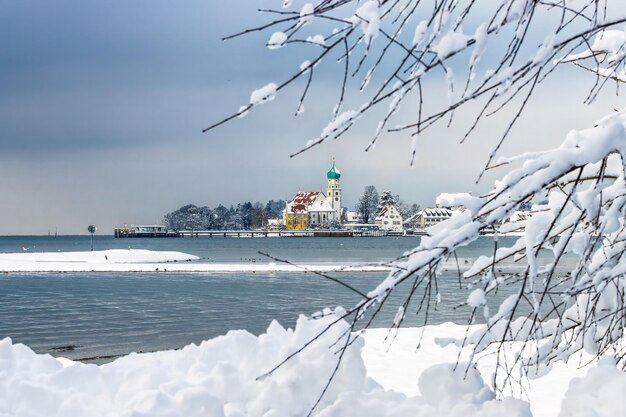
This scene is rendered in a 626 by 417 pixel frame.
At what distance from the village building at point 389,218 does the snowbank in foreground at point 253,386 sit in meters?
164

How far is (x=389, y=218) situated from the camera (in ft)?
568

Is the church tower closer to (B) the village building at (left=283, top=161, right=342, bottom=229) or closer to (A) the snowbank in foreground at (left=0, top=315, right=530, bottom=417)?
(B) the village building at (left=283, top=161, right=342, bottom=229)

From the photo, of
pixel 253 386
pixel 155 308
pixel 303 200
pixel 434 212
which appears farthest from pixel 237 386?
pixel 303 200

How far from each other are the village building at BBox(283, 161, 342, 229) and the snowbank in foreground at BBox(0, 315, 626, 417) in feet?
560

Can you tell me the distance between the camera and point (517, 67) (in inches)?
81.9

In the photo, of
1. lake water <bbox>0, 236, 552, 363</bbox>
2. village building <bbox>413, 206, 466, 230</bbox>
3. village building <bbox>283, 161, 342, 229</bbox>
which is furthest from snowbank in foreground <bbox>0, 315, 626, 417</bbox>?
village building <bbox>283, 161, 342, 229</bbox>

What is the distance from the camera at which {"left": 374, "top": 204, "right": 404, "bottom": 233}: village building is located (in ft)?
561

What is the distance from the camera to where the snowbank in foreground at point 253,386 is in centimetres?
399

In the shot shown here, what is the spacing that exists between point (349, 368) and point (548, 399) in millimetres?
2980

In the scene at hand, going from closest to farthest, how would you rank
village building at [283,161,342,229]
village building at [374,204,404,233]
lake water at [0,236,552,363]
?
A: 1. lake water at [0,236,552,363]
2. village building at [374,204,404,233]
3. village building at [283,161,342,229]

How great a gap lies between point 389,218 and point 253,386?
554 feet

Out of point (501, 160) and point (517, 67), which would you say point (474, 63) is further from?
point (501, 160)

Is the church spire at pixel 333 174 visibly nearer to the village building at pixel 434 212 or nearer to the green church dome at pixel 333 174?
the green church dome at pixel 333 174

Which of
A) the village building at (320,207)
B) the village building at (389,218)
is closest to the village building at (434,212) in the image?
the village building at (389,218)
